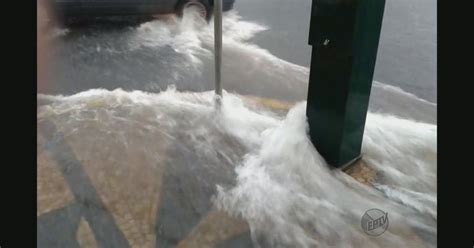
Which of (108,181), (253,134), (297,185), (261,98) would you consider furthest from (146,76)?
(297,185)

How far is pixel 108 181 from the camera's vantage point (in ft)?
10.1

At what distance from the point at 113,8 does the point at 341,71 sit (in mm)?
5588

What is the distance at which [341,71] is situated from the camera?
2922 mm

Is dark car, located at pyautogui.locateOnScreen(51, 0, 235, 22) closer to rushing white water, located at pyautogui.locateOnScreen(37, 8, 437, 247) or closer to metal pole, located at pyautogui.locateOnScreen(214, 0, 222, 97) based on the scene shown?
rushing white water, located at pyautogui.locateOnScreen(37, 8, 437, 247)

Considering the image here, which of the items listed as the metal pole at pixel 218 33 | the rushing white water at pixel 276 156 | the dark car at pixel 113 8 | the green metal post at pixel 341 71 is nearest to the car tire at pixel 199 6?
the dark car at pixel 113 8

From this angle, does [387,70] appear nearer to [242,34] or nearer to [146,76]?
[242,34]

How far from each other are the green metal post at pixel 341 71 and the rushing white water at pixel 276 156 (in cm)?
20

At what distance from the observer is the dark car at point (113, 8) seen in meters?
7.09

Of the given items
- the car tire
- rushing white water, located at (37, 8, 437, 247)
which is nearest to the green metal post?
rushing white water, located at (37, 8, 437, 247)

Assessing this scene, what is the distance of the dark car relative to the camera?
709cm

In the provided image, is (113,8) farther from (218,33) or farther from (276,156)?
(276,156)

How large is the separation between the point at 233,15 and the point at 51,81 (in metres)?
5.40

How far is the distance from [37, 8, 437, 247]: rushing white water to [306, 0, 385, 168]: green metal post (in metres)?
0.20

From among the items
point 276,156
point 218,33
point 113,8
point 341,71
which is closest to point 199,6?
point 113,8
